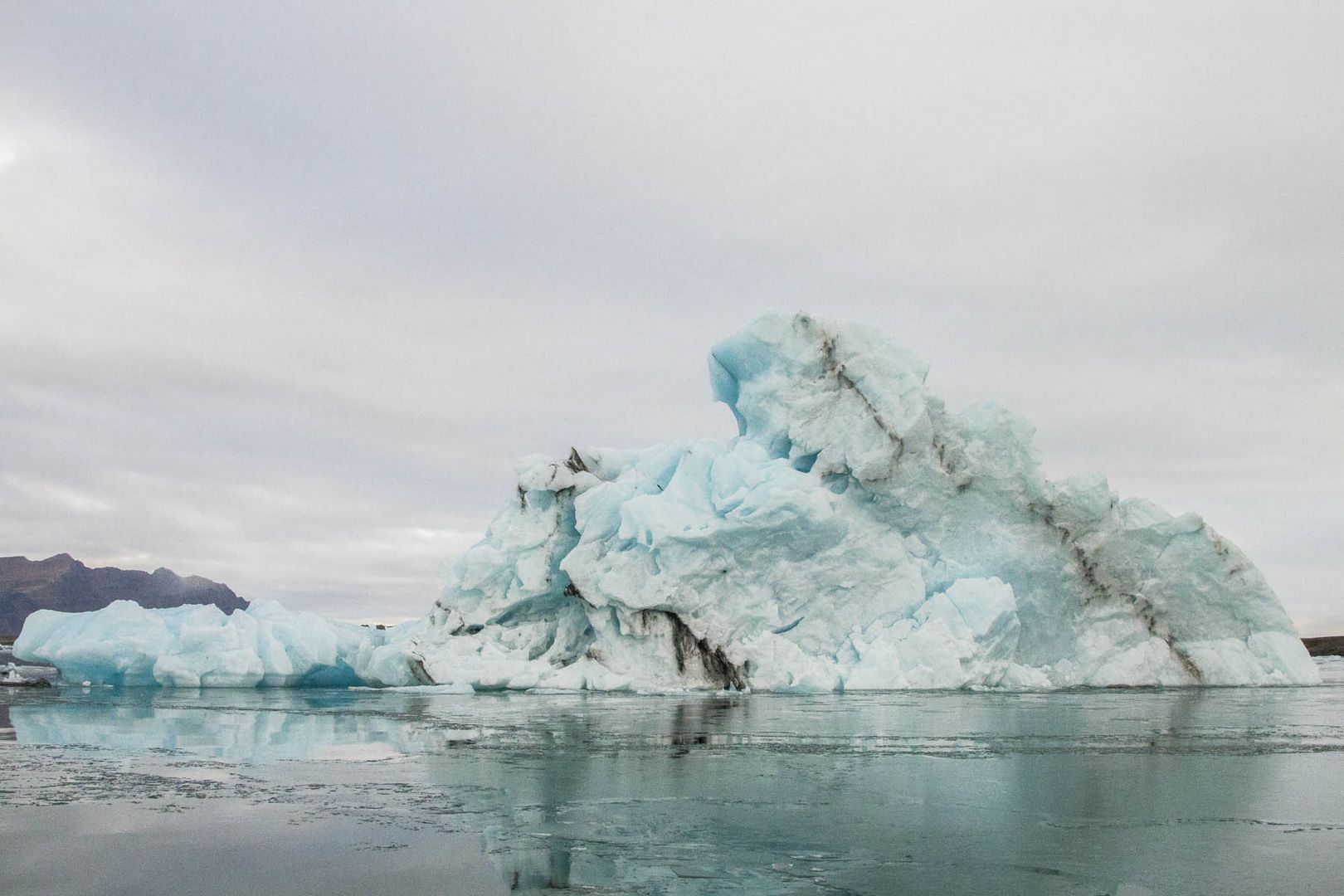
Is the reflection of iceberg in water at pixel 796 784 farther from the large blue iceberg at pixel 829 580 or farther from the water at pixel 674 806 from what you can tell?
the large blue iceberg at pixel 829 580

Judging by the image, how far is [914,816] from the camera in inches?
234

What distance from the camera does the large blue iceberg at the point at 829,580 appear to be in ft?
65.6

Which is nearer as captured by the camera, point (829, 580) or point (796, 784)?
point (796, 784)

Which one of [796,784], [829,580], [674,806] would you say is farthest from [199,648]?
[674,806]

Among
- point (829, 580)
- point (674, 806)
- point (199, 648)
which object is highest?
point (829, 580)

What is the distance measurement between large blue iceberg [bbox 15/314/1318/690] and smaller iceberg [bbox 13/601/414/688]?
7cm

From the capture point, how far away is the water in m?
4.50

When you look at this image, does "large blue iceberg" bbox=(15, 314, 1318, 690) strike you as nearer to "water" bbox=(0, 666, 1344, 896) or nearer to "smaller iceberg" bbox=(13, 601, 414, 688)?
"smaller iceberg" bbox=(13, 601, 414, 688)

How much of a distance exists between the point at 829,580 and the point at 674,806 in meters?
14.5

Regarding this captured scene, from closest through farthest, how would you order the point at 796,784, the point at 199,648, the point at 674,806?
the point at 674,806 < the point at 796,784 < the point at 199,648

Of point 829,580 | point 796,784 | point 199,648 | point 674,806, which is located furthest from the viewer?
point 199,648

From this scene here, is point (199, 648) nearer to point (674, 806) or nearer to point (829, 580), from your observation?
point (829, 580)

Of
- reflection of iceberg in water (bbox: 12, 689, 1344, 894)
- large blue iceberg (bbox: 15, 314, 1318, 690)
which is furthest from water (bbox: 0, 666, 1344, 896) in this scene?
large blue iceberg (bbox: 15, 314, 1318, 690)

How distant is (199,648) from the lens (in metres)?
→ 21.1
